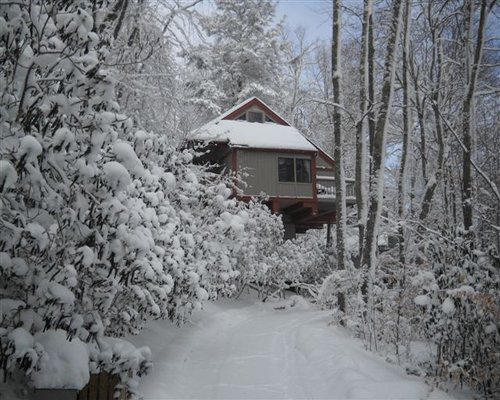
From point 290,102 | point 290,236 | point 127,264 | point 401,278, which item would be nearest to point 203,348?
point 401,278

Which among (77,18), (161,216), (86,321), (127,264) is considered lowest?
(86,321)

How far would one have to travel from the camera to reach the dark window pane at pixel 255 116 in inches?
1048

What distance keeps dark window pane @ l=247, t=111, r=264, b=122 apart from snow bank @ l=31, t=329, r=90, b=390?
916 inches

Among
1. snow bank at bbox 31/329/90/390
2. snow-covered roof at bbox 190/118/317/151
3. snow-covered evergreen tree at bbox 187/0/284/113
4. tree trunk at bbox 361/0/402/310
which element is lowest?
snow bank at bbox 31/329/90/390

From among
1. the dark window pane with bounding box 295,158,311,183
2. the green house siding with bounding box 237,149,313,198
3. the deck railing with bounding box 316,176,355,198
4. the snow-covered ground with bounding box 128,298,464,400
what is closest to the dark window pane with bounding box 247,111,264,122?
the green house siding with bounding box 237,149,313,198

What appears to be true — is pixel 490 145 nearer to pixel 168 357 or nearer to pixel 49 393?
pixel 168 357

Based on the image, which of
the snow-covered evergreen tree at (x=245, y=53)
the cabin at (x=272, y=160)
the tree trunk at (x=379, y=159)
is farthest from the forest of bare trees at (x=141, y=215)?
the snow-covered evergreen tree at (x=245, y=53)

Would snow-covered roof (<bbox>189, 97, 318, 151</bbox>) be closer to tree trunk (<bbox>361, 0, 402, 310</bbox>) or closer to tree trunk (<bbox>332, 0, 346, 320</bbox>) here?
tree trunk (<bbox>332, 0, 346, 320</bbox>)

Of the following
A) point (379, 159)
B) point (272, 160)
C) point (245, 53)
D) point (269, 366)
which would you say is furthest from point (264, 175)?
point (269, 366)

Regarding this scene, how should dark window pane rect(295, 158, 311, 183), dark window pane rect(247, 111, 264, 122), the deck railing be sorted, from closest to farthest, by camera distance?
dark window pane rect(295, 158, 311, 183) < the deck railing < dark window pane rect(247, 111, 264, 122)

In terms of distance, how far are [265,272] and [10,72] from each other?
44.2 feet

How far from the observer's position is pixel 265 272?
16625 millimetres

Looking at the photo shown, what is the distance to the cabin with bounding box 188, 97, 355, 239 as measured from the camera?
938 inches

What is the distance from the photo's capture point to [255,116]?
26.8 metres
